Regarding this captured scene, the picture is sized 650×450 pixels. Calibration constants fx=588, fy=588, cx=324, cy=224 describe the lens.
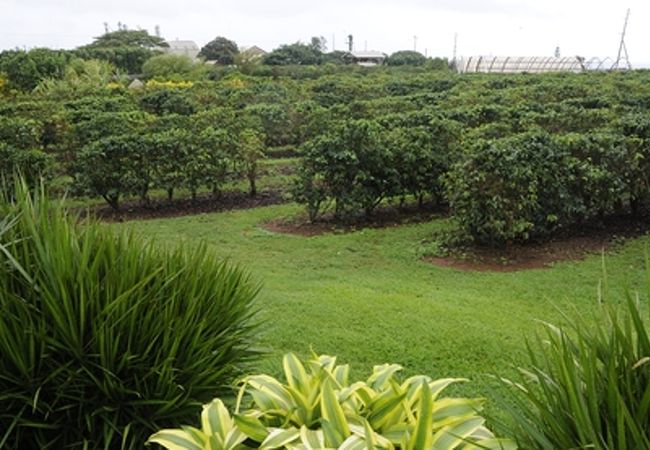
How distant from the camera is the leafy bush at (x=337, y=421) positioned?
5.84ft

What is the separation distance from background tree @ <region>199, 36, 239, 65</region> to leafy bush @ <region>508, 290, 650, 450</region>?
53309mm

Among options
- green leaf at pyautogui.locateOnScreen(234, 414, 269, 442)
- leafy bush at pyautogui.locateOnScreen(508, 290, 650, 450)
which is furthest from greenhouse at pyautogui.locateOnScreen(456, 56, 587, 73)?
green leaf at pyautogui.locateOnScreen(234, 414, 269, 442)

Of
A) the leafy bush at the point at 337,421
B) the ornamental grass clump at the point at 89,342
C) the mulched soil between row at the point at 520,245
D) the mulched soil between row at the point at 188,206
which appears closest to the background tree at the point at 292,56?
the mulched soil between row at the point at 188,206

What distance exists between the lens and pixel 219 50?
5562cm

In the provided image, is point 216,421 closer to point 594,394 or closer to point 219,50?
point 594,394

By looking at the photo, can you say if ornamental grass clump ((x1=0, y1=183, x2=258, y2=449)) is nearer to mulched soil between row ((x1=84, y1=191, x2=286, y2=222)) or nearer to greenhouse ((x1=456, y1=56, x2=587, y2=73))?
mulched soil between row ((x1=84, y1=191, x2=286, y2=222))

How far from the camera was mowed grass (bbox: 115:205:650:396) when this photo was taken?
14.1 feet

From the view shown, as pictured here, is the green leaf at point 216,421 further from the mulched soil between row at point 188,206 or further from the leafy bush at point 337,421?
the mulched soil between row at point 188,206

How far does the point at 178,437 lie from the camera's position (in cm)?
194

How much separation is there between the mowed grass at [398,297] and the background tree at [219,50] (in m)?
47.3

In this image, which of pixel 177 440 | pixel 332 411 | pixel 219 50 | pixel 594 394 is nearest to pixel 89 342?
pixel 177 440

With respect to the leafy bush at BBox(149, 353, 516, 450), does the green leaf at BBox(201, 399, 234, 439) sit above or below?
below

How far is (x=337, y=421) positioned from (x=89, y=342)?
3.43 feet

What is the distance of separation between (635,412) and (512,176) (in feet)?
18.8
